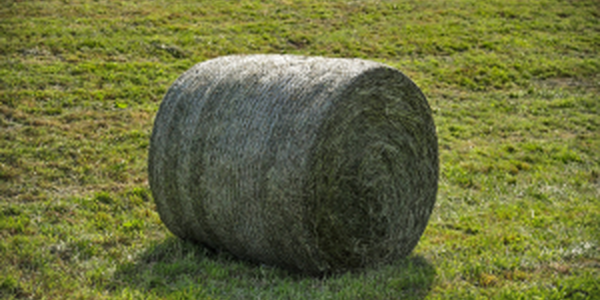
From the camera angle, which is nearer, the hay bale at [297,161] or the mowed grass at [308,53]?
the hay bale at [297,161]

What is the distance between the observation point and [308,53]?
17922 mm

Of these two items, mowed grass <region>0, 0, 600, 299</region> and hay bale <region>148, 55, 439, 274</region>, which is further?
mowed grass <region>0, 0, 600, 299</region>

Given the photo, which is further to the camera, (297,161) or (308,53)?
(308,53)

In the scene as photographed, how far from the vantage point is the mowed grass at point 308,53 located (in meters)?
5.92

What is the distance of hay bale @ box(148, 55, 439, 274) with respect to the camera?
5613mm

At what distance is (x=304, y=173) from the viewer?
5.48 metres

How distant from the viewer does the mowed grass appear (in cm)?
592

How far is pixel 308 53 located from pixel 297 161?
504 inches

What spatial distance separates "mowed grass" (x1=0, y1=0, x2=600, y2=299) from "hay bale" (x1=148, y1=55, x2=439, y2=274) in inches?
14.7

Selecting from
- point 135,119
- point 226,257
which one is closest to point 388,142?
point 226,257

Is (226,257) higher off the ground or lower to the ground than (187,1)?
lower

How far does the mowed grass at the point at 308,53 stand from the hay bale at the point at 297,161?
0.37m

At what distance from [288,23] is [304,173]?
15909 millimetres

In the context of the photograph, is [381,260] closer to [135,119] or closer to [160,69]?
[135,119]
